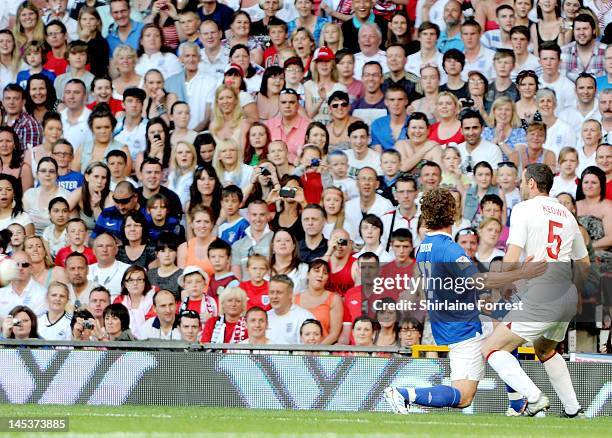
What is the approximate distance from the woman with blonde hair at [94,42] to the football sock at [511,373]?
8.27m

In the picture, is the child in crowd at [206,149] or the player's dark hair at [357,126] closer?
the player's dark hair at [357,126]

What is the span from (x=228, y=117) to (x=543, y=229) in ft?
20.9

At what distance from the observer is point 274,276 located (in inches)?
503

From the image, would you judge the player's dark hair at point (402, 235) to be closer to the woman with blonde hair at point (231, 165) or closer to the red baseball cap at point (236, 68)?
the woman with blonde hair at point (231, 165)

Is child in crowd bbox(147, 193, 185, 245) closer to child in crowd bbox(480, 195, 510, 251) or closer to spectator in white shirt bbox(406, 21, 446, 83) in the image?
spectator in white shirt bbox(406, 21, 446, 83)

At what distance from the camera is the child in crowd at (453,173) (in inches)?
521

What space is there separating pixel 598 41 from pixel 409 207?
2.89 meters

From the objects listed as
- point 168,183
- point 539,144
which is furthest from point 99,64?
point 539,144

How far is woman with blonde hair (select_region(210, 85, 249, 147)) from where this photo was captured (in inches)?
563

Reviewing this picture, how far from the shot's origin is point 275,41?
14.8m

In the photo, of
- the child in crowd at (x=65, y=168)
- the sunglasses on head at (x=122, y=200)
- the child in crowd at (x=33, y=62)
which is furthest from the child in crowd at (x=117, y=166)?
the child in crowd at (x=33, y=62)

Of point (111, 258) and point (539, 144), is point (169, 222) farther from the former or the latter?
point (539, 144)

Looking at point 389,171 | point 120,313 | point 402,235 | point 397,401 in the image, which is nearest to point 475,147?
point 389,171

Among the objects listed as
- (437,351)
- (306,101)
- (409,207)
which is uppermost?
(306,101)
